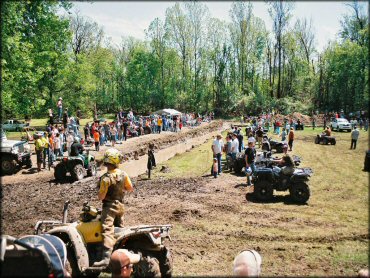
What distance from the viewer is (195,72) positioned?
69688 mm

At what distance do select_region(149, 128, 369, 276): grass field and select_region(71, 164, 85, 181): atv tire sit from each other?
276 inches

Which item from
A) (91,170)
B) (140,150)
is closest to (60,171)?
(91,170)

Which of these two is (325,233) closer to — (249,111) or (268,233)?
(268,233)

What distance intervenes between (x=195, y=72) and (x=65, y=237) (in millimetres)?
65966

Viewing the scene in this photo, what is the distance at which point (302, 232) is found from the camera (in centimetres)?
900

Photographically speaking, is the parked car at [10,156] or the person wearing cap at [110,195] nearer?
the person wearing cap at [110,195]

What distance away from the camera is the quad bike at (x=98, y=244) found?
17.3 feet

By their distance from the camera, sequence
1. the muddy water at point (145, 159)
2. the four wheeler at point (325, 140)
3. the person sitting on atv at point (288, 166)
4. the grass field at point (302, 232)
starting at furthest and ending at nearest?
1. the four wheeler at point (325, 140)
2. the muddy water at point (145, 159)
3. the person sitting on atv at point (288, 166)
4. the grass field at point (302, 232)

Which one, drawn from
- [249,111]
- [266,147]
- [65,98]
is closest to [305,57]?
[249,111]

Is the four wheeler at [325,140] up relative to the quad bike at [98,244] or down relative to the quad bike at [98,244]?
down

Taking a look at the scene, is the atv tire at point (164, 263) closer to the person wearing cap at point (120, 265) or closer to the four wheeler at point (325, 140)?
the person wearing cap at point (120, 265)

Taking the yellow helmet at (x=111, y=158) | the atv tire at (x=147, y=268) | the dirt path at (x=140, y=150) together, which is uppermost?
the yellow helmet at (x=111, y=158)

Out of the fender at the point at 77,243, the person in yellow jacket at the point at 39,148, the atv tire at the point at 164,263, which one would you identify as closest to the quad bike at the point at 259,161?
the person in yellow jacket at the point at 39,148

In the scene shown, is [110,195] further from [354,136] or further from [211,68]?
[211,68]
